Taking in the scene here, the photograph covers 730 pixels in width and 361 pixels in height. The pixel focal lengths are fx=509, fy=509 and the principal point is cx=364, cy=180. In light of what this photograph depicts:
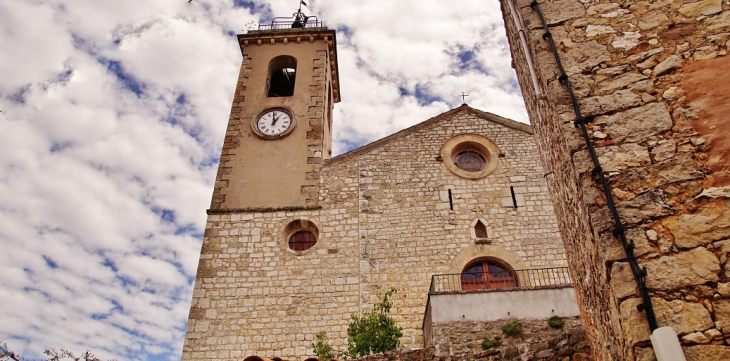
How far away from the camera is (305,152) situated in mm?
11734

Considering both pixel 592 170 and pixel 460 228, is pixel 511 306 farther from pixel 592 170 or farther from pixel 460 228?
pixel 592 170

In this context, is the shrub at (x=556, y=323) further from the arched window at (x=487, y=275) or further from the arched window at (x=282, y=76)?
the arched window at (x=282, y=76)

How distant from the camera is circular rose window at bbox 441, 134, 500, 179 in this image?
11.0 meters

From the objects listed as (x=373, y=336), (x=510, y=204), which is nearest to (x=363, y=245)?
(x=373, y=336)

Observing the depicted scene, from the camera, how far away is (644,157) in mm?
2883

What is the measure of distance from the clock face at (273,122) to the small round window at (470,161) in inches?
163

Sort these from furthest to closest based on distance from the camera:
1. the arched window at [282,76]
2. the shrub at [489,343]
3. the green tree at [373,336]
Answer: the arched window at [282,76] → the green tree at [373,336] → the shrub at [489,343]

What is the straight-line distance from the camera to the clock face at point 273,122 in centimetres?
1225

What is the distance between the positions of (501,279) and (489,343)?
7.96ft

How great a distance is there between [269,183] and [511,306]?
5.86 meters

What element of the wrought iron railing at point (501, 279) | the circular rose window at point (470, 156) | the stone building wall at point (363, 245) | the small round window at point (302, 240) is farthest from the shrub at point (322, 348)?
the circular rose window at point (470, 156)

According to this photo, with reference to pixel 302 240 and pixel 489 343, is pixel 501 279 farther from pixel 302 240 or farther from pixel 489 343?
pixel 302 240

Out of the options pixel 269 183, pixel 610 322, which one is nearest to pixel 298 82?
pixel 269 183

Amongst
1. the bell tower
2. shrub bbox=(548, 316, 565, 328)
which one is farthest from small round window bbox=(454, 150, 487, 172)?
shrub bbox=(548, 316, 565, 328)
